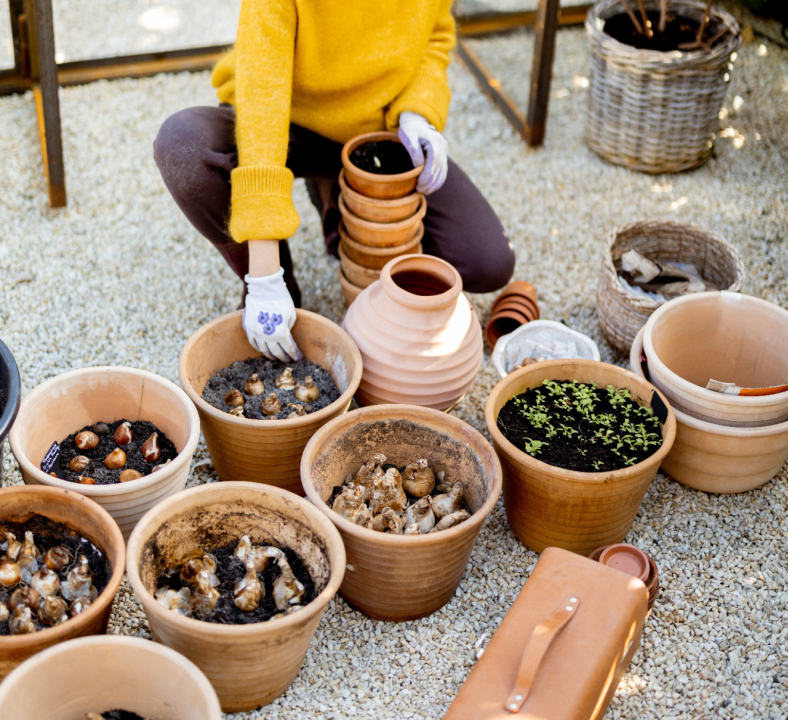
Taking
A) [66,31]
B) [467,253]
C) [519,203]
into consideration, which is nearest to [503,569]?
[467,253]

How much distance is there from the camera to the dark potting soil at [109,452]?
6.06 ft

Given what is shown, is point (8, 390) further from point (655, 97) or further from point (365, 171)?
point (655, 97)

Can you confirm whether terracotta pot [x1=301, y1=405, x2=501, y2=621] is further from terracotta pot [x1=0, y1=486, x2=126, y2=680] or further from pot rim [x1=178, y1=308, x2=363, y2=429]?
terracotta pot [x1=0, y1=486, x2=126, y2=680]

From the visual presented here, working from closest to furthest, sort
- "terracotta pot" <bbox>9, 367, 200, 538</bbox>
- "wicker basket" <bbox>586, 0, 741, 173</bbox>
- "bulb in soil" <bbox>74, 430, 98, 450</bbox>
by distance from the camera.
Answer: "terracotta pot" <bbox>9, 367, 200, 538</bbox> → "bulb in soil" <bbox>74, 430, 98, 450</bbox> → "wicker basket" <bbox>586, 0, 741, 173</bbox>

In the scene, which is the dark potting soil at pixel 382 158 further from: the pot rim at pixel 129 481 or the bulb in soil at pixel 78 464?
the bulb in soil at pixel 78 464

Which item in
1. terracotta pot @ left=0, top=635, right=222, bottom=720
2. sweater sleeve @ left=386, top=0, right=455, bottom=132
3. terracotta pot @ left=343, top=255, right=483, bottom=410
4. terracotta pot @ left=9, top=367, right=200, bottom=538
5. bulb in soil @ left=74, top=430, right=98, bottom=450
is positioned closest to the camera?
terracotta pot @ left=0, top=635, right=222, bottom=720

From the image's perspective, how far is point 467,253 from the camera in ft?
8.14

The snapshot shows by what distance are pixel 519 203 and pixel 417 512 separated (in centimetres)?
172

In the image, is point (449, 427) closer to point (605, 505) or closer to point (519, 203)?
point (605, 505)

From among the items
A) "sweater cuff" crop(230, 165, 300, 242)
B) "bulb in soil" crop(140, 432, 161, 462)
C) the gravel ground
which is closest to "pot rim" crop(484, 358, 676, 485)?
the gravel ground

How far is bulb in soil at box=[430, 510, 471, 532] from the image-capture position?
1784mm

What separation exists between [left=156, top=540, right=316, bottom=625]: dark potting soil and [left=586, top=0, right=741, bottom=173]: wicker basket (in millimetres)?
2307

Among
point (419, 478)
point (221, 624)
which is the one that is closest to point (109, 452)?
point (221, 624)

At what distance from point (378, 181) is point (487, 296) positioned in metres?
0.73
